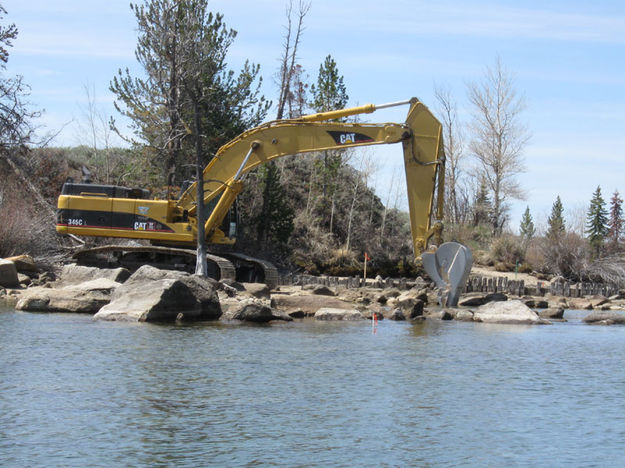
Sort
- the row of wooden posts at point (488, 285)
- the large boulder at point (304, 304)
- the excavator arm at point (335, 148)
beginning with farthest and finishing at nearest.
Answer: the row of wooden posts at point (488, 285) → the excavator arm at point (335, 148) → the large boulder at point (304, 304)

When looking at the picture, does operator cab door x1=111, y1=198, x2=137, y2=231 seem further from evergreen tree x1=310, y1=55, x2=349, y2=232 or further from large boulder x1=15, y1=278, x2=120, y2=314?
evergreen tree x1=310, y1=55, x2=349, y2=232

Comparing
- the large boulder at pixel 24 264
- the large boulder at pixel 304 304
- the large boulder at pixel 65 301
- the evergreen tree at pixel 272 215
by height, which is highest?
the evergreen tree at pixel 272 215

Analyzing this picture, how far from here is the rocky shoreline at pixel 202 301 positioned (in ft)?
60.8

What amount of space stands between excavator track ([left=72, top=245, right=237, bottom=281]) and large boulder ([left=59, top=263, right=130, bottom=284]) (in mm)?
2000

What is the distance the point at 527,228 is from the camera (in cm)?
4953

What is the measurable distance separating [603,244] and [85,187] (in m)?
28.5

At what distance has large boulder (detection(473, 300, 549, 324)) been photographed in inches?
848

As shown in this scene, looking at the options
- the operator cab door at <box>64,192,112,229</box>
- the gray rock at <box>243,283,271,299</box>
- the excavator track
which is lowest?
the gray rock at <box>243,283,271,299</box>

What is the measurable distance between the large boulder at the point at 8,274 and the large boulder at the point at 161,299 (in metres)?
6.24

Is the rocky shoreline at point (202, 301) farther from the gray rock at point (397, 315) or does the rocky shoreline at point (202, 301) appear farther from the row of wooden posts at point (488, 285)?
the row of wooden posts at point (488, 285)

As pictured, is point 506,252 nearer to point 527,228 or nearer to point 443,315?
point 527,228

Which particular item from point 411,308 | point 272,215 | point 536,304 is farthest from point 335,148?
point 272,215

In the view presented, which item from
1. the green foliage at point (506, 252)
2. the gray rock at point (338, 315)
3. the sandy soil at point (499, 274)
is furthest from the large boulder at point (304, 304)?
the green foliage at point (506, 252)

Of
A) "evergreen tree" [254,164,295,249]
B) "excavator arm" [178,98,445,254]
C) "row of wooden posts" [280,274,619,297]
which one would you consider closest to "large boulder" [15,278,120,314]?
"excavator arm" [178,98,445,254]
